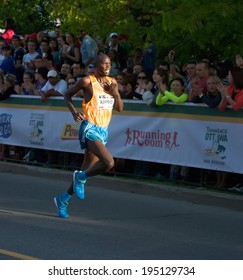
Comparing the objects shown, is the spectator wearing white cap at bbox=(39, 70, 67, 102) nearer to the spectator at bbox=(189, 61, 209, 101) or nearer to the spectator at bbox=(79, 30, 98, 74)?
the spectator at bbox=(79, 30, 98, 74)

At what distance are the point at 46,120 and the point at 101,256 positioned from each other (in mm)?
7798

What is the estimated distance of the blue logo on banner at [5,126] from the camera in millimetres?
17375

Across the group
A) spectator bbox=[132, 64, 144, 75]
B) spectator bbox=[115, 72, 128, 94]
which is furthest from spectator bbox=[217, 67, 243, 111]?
spectator bbox=[132, 64, 144, 75]

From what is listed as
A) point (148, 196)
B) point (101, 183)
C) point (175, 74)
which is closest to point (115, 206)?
point (148, 196)

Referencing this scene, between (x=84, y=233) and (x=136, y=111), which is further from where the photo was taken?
(x=136, y=111)

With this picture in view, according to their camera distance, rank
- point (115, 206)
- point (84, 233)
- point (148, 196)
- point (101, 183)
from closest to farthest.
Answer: point (84, 233)
point (115, 206)
point (148, 196)
point (101, 183)

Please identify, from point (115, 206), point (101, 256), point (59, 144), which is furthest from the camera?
point (59, 144)

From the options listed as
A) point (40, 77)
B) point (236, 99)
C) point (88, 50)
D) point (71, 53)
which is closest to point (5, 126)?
point (40, 77)

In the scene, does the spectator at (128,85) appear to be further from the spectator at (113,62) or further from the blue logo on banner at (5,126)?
the blue logo on banner at (5,126)

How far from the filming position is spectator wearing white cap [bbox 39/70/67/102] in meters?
16.4

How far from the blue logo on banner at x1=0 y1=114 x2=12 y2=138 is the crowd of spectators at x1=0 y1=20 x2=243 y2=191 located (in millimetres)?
293

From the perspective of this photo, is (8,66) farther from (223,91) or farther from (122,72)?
(223,91)

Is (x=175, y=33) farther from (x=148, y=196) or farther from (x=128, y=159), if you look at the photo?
(x=148, y=196)

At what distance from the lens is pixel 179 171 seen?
46.5ft
